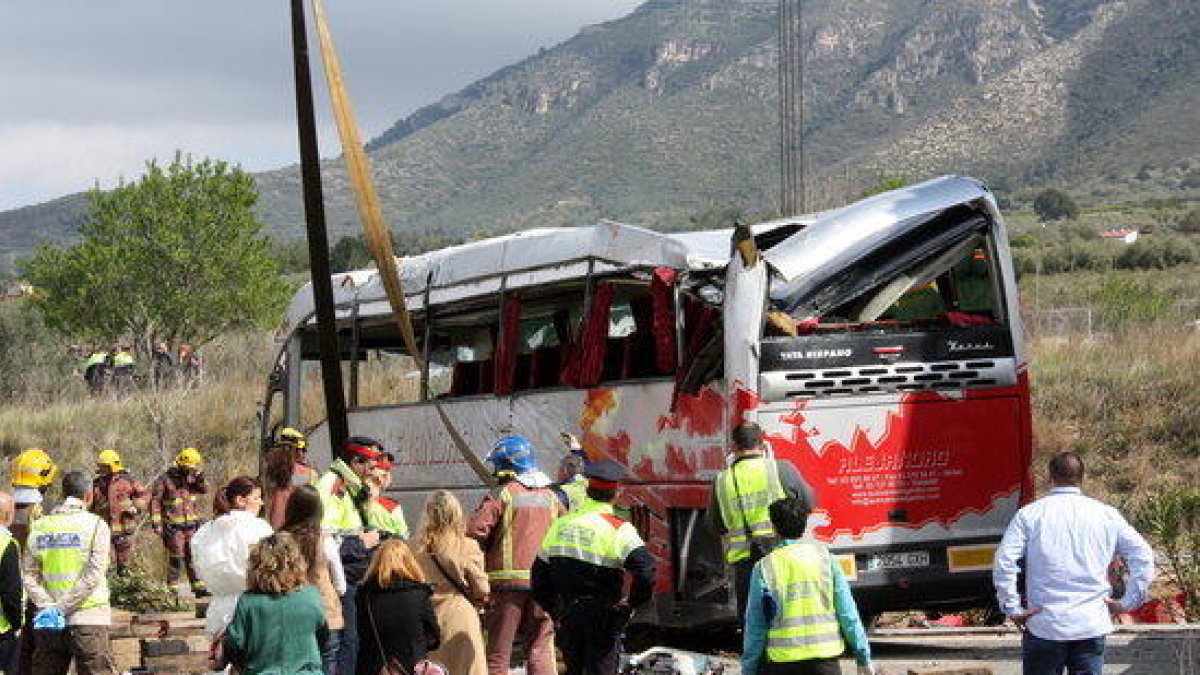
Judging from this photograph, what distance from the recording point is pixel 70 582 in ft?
42.3

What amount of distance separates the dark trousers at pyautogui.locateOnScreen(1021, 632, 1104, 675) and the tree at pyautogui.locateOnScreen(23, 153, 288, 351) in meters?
45.5

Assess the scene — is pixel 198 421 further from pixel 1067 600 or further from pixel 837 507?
pixel 1067 600

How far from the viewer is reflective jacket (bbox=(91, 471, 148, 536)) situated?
22.8 m

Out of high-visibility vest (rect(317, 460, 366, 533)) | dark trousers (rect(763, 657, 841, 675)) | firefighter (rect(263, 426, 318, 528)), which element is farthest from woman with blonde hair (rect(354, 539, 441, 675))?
dark trousers (rect(763, 657, 841, 675))

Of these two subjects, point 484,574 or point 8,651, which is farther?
point 8,651

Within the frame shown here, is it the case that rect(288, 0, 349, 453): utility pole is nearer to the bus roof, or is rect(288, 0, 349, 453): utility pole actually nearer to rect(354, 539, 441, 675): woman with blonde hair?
the bus roof

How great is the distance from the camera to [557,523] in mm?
11508

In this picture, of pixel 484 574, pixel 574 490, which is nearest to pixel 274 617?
pixel 484 574

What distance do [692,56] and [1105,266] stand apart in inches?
4621

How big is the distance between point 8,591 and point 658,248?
5356 mm

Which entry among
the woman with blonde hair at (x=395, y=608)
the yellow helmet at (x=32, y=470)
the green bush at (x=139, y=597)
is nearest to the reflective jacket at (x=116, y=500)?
the green bush at (x=139, y=597)

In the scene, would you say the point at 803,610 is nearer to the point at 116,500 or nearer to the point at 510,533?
the point at 510,533

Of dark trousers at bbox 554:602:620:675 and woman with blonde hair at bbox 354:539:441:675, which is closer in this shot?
woman with blonde hair at bbox 354:539:441:675

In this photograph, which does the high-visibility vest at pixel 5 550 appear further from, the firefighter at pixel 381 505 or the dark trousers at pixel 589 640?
the dark trousers at pixel 589 640
